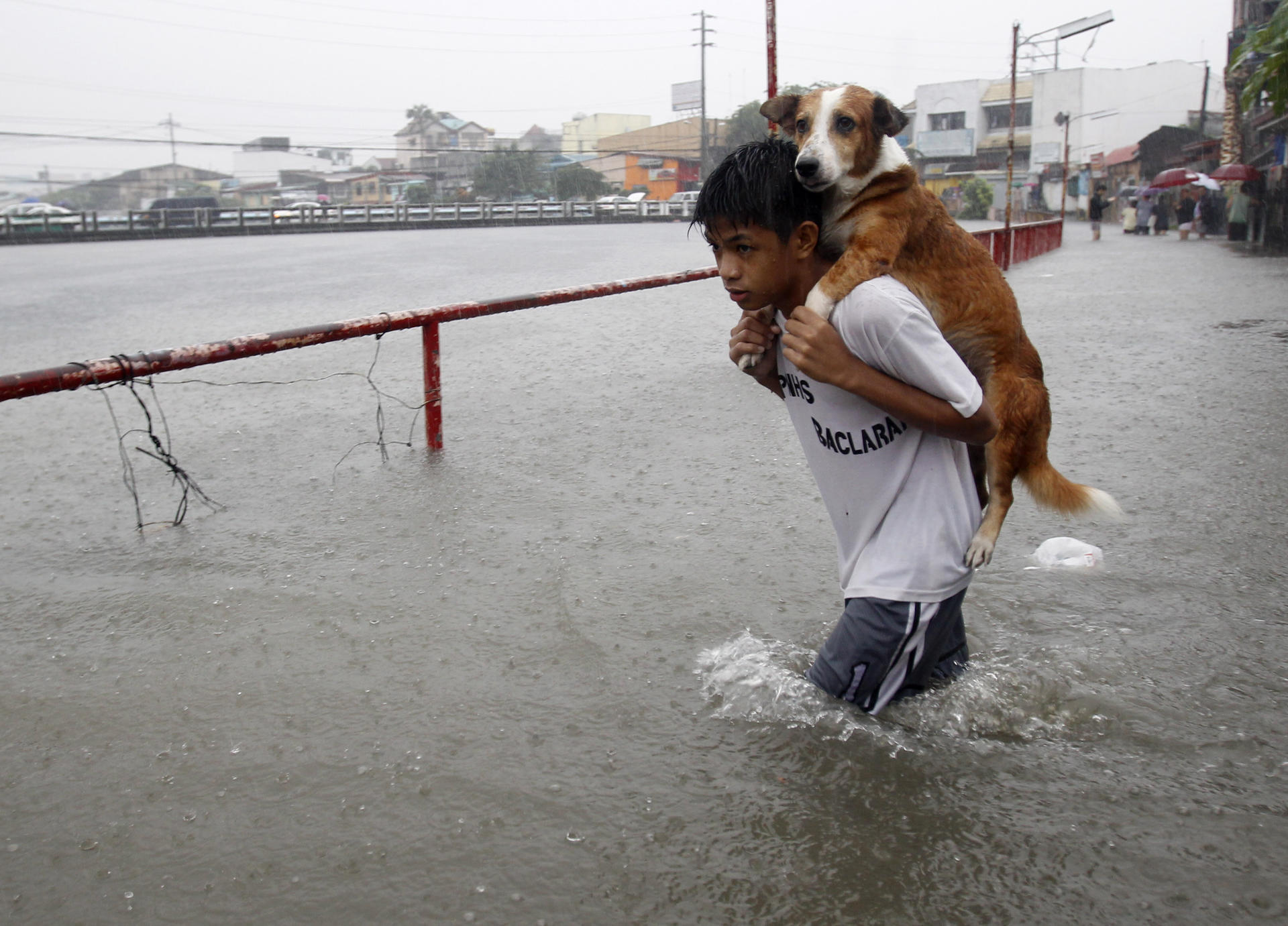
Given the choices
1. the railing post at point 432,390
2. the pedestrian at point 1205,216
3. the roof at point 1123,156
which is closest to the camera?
the railing post at point 432,390

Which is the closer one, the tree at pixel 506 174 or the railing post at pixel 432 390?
the railing post at pixel 432 390

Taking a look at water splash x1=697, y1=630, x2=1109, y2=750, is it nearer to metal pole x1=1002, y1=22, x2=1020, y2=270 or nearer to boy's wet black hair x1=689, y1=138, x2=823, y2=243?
boy's wet black hair x1=689, y1=138, x2=823, y2=243

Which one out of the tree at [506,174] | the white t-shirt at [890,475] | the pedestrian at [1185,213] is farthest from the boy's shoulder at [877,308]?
the tree at [506,174]

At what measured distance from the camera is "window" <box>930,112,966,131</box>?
253 ft

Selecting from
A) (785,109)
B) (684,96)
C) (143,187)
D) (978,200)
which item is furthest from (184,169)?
(785,109)

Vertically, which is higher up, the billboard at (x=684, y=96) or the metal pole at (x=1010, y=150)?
the billboard at (x=684, y=96)

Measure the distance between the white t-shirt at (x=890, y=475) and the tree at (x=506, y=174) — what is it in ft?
231

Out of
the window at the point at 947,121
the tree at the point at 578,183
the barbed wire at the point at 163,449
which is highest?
the window at the point at 947,121

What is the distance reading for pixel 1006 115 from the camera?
77688 millimetres

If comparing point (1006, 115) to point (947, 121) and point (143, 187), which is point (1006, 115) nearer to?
point (947, 121)

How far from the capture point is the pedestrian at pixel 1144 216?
35.8 m

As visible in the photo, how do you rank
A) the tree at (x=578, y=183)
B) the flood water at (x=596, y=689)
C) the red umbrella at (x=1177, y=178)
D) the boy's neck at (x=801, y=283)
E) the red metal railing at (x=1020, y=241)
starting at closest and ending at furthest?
the flood water at (x=596, y=689) < the boy's neck at (x=801, y=283) < the red metal railing at (x=1020, y=241) < the red umbrella at (x=1177, y=178) < the tree at (x=578, y=183)

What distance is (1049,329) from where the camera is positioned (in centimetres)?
1066

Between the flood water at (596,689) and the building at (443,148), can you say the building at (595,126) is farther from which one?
the flood water at (596,689)
